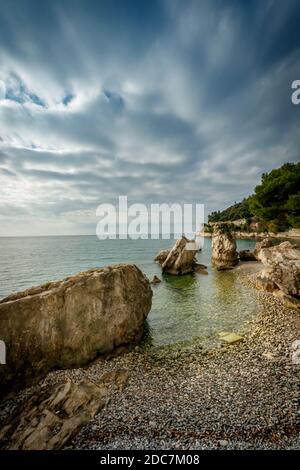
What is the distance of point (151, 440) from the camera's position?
6.08 m

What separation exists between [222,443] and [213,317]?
10.9 metres

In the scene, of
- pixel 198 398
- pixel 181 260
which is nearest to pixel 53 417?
pixel 198 398

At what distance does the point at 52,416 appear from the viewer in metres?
6.66

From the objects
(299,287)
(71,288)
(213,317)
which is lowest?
(213,317)

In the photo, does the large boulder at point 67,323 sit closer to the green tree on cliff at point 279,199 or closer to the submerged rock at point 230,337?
the submerged rock at point 230,337

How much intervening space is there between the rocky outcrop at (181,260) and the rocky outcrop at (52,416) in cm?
2871

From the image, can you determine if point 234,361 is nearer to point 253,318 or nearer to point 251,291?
point 253,318

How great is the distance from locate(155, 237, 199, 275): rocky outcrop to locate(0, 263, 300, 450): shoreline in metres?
24.0

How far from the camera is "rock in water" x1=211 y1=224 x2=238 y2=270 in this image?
125 ft

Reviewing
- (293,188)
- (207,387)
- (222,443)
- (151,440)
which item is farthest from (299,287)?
(293,188)

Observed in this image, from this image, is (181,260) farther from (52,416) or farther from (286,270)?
(52,416)

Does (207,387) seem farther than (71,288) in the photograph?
No

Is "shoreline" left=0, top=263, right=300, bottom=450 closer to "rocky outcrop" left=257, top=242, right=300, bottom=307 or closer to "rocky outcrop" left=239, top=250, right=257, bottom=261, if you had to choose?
"rocky outcrop" left=257, top=242, right=300, bottom=307

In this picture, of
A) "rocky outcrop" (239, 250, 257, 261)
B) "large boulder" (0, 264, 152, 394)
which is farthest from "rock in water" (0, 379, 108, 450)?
"rocky outcrop" (239, 250, 257, 261)
